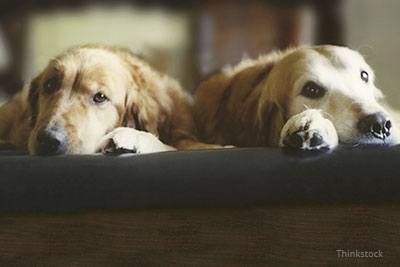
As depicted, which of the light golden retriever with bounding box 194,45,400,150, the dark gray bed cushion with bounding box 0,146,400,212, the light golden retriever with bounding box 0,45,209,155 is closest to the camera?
the dark gray bed cushion with bounding box 0,146,400,212

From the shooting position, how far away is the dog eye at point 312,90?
4.96ft

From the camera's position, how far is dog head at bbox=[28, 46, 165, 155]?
141 cm

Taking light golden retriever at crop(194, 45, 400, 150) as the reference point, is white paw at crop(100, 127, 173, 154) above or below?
below

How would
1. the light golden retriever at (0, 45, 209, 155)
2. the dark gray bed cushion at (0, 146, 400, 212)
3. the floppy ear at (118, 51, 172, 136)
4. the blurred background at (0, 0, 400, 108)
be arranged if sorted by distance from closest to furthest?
the dark gray bed cushion at (0, 146, 400, 212) < the light golden retriever at (0, 45, 209, 155) < the floppy ear at (118, 51, 172, 136) < the blurred background at (0, 0, 400, 108)

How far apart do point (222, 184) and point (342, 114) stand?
54 centimetres

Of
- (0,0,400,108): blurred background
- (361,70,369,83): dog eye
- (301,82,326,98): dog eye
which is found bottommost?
(301,82,326,98): dog eye

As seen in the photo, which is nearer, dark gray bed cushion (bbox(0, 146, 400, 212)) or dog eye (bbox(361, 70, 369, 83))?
dark gray bed cushion (bbox(0, 146, 400, 212))

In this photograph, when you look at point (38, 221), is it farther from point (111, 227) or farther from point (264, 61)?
point (264, 61)

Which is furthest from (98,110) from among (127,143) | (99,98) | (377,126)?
(377,126)

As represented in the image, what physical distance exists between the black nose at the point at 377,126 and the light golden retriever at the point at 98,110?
61 centimetres

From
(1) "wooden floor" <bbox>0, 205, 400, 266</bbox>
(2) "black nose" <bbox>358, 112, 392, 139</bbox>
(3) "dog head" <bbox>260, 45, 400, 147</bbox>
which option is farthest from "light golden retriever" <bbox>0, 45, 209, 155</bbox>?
(2) "black nose" <bbox>358, 112, 392, 139</bbox>

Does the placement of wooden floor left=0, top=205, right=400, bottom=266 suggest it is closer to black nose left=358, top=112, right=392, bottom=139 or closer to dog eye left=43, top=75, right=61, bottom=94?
black nose left=358, top=112, right=392, bottom=139

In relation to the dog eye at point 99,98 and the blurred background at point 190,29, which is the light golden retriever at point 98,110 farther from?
the blurred background at point 190,29

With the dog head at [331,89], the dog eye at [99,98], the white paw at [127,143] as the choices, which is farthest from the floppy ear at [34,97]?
the dog head at [331,89]
